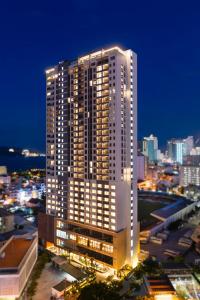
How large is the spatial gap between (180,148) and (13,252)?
159 metres

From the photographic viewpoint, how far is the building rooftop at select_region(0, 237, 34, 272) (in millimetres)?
21744

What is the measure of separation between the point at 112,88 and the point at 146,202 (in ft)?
126

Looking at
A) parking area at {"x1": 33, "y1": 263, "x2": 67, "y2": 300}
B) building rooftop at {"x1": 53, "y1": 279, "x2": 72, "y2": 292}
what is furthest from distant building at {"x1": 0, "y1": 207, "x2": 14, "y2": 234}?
building rooftop at {"x1": 53, "y1": 279, "x2": 72, "y2": 292}

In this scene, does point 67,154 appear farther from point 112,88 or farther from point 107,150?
point 112,88

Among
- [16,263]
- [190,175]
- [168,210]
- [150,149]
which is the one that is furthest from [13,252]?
[150,149]

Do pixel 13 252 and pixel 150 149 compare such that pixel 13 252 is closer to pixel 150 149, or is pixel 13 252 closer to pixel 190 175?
pixel 190 175

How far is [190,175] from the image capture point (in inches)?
3457

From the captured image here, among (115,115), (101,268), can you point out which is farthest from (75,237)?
(115,115)

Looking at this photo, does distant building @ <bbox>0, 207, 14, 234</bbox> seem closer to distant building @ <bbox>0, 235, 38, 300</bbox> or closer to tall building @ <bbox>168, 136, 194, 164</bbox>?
distant building @ <bbox>0, 235, 38, 300</bbox>

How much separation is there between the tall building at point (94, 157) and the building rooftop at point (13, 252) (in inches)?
294

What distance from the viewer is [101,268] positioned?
29656 millimetres

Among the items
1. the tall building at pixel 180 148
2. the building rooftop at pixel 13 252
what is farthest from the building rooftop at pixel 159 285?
the tall building at pixel 180 148

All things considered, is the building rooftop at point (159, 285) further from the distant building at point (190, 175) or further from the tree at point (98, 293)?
the distant building at point (190, 175)

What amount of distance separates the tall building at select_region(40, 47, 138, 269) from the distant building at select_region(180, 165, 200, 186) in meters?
61.3
